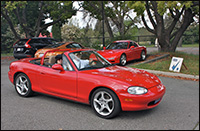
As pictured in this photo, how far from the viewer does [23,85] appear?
5.64 m

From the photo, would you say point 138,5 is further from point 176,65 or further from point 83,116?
point 83,116

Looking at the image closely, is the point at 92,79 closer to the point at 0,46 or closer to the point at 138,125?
the point at 138,125

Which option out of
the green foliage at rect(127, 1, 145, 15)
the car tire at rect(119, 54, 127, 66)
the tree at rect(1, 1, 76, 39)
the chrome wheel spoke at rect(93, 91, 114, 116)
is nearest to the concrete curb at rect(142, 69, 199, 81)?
the car tire at rect(119, 54, 127, 66)

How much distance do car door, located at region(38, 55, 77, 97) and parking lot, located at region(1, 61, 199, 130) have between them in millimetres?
396

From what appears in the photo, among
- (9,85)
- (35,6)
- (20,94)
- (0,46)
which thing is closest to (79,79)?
(20,94)

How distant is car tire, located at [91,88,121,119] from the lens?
4.07 meters

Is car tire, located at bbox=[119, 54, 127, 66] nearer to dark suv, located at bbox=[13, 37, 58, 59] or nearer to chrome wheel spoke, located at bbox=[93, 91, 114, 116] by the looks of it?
dark suv, located at bbox=[13, 37, 58, 59]

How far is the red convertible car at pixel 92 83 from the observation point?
4.06 metres

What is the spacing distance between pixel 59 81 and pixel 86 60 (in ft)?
→ 2.65

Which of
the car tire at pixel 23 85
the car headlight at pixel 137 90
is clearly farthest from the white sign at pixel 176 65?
the car tire at pixel 23 85

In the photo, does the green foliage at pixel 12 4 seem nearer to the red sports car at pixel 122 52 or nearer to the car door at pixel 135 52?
the red sports car at pixel 122 52

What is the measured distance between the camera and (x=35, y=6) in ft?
77.8

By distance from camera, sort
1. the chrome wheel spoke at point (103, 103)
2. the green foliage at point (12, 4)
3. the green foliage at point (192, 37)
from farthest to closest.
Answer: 1. the green foliage at point (192, 37)
2. the green foliage at point (12, 4)
3. the chrome wheel spoke at point (103, 103)

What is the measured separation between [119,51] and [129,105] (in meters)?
7.06
